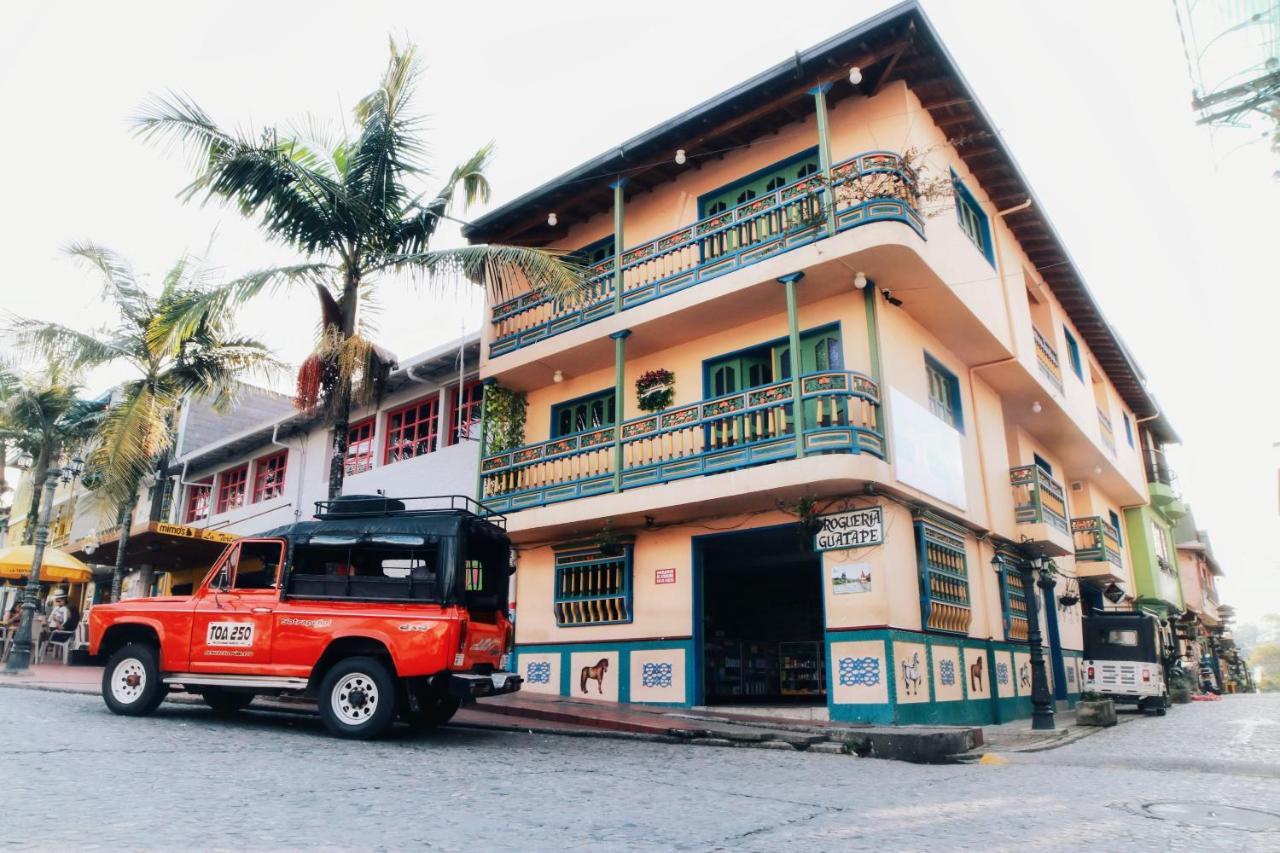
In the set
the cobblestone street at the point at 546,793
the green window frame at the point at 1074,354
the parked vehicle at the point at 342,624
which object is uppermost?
the green window frame at the point at 1074,354

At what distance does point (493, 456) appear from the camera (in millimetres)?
15398

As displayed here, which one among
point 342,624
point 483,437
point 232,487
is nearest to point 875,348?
point 483,437

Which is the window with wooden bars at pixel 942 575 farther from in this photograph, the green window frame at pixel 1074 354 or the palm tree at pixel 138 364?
the palm tree at pixel 138 364

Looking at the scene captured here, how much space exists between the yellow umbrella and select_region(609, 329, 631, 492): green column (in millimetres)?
14938

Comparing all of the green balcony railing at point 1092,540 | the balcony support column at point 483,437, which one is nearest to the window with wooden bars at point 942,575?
the balcony support column at point 483,437

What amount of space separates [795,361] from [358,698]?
22.4 ft

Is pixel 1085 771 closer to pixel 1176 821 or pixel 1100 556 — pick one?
pixel 1176 821

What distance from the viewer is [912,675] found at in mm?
11148

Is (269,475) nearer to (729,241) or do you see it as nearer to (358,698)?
(729,241)

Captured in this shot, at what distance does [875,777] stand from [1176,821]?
2.40 m

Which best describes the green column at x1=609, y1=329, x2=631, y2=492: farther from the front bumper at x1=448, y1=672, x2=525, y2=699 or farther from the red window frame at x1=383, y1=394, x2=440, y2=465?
the red window frame at x1=383, y1=394, x2=440, y2=465

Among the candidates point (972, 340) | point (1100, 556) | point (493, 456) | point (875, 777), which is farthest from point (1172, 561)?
point (875, 777)

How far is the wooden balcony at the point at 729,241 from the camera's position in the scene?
11883 millimetres

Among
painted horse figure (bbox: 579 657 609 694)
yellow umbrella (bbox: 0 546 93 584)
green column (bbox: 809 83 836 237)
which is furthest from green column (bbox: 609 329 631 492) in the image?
yellow umbrella (bbox: 0 546 93 584)
